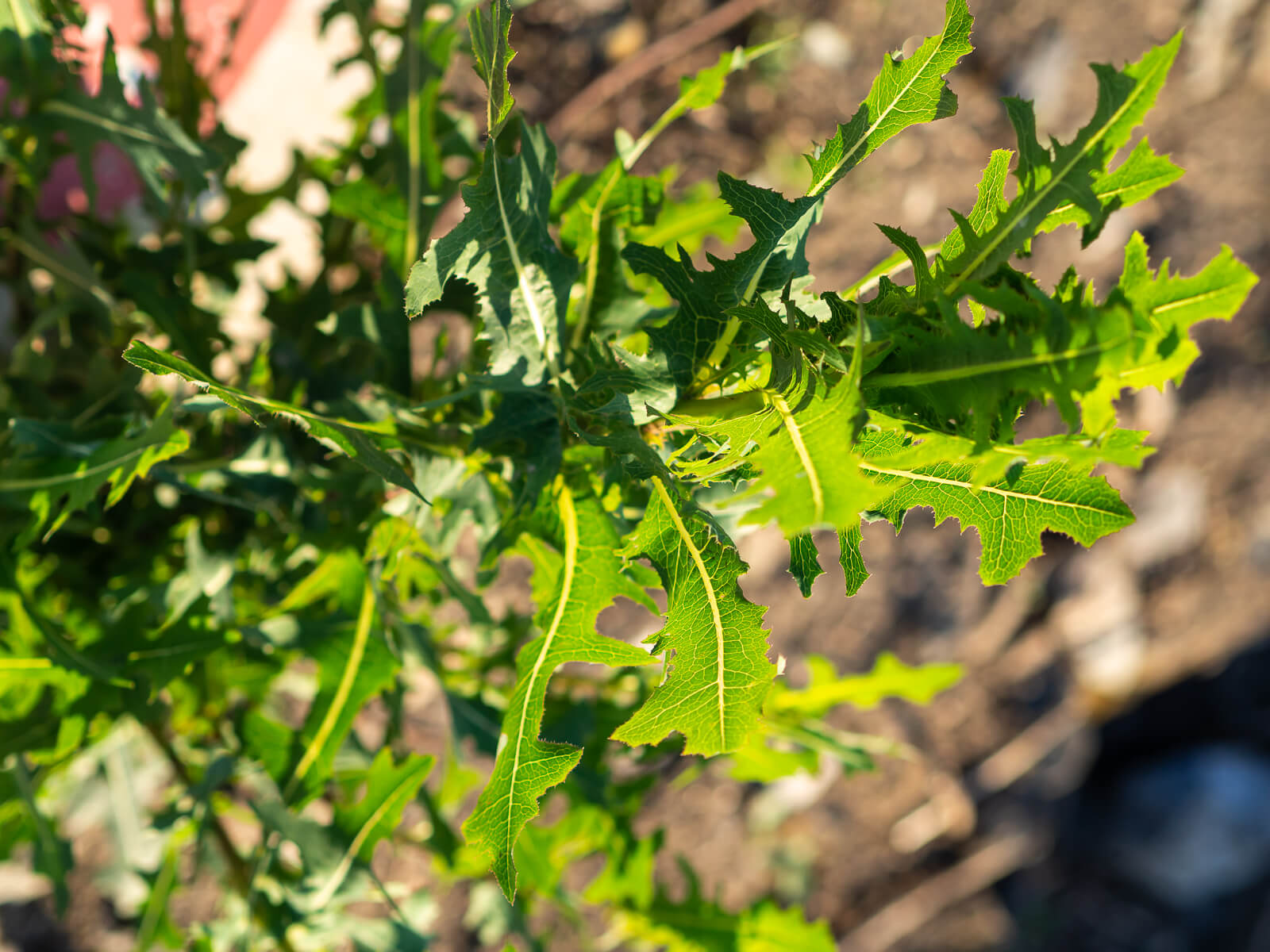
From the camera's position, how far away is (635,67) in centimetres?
156

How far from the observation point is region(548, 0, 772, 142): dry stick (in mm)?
1550

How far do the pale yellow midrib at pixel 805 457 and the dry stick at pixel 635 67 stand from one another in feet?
4.36

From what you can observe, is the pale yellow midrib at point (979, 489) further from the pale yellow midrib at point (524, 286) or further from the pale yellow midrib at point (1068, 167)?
the pale yellow midrib at point (524, 286)

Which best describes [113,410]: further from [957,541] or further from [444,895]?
[957,541]

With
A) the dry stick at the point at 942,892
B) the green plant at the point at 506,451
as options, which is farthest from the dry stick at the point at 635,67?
the dry stick at the point at 942,892

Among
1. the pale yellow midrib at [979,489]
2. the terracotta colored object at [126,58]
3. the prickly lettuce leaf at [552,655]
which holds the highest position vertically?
the terracotta colored object at [126,58]

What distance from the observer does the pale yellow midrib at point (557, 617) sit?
0.41 m

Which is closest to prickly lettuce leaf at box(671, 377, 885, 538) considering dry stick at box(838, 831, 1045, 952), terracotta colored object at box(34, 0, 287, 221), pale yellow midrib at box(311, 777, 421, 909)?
pale yellow midrib at box(311, 777, 421, 909)

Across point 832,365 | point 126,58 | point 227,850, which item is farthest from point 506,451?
point 126,58

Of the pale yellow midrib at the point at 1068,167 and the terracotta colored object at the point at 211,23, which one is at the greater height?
the terracotta colored object at the point at 211,23

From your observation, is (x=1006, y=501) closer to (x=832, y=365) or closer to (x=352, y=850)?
(x=832, y=365)

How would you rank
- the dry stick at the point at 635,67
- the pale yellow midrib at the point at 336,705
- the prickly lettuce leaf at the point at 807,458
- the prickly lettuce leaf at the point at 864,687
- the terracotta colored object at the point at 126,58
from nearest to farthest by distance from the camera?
the prickly lettuce leaf at the point at 807,458 → the pale yellow midrib at the point at 336,705 → the prickly lettuce leaf at the point at 864,687 → the terracotta colored object at the point at 126,58 → the dry stick at the point at 635,67

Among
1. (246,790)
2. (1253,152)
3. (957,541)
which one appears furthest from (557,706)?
(1253,152)

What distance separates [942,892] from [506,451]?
176 centimetres
